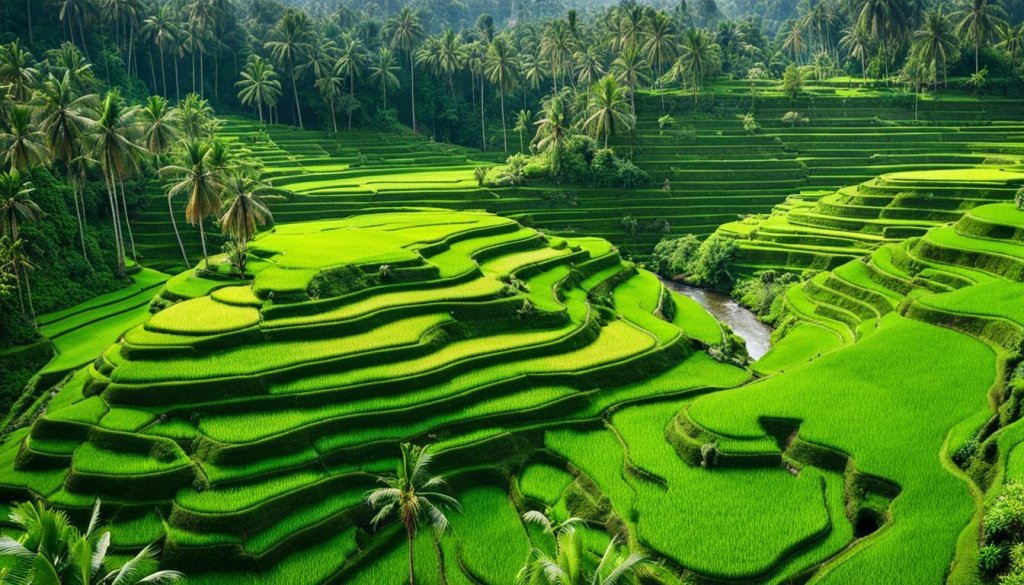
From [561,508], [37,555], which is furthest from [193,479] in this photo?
[561,508]

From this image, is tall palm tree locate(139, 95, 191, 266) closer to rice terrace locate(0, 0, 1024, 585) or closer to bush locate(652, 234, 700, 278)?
rice terrace locate(0, 0, 1024, 585)

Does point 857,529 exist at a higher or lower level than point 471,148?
lower

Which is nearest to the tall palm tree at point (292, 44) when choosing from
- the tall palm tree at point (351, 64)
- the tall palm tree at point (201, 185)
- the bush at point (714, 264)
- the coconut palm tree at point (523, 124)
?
the tall palm tree at point (351, 64)

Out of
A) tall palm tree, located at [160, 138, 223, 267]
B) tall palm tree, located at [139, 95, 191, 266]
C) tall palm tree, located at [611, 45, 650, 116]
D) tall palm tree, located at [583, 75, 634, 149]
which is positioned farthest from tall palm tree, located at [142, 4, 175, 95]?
tall palm tree, located at [611, 45, 650, 116]

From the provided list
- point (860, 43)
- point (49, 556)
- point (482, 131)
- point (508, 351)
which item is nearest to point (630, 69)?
point (482, 131)

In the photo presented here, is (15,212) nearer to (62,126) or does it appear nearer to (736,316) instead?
(62,126)

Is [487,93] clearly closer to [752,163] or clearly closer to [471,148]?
[471,148]

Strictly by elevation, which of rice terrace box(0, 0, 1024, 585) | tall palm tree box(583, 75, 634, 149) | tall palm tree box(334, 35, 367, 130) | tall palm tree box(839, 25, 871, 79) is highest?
tall palm tree box(839, 25, 871, 79)
